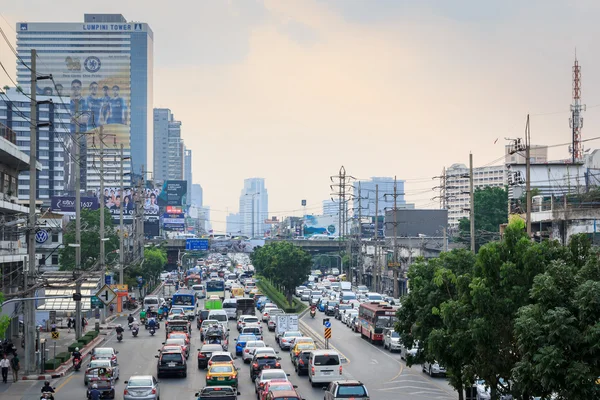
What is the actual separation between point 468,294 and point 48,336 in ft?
154

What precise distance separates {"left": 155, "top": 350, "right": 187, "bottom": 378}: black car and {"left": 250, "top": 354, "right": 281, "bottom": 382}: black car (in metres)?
3.75

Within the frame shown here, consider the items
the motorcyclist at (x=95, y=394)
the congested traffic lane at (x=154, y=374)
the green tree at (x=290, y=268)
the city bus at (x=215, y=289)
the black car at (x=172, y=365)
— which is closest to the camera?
the motorcyclist at (x=95, y=394)

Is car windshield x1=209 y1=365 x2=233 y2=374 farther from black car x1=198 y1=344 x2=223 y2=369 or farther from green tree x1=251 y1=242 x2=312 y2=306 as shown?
green tree x1=251 y1=242 x2=312 y2=306

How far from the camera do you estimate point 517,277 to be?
27641 mm

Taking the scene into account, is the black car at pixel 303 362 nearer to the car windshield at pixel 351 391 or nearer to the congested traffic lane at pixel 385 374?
the congested traffic lane at pixel 385 374

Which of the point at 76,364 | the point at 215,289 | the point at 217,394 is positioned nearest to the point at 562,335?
the point at 217,394

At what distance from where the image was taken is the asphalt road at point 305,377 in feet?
A: 131

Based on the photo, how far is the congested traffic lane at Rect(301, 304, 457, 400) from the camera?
39.8 metres

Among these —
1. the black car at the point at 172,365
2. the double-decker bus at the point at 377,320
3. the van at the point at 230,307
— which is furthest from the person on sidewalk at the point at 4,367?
the van at the point at 230,307

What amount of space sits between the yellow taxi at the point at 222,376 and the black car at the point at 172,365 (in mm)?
5522

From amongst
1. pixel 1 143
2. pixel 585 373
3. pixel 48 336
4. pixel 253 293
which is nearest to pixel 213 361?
pixel 1 143

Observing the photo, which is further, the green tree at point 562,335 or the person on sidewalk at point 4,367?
the person on sidewalk at point 4,367

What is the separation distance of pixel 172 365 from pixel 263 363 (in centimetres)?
475

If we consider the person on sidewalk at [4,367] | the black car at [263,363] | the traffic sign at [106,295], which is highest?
the traffic sign at [106,295]
